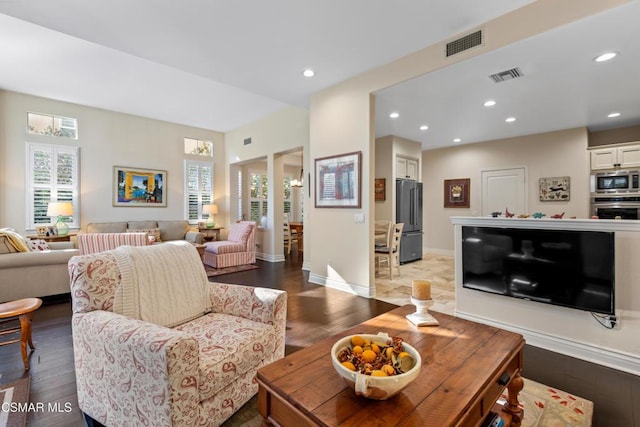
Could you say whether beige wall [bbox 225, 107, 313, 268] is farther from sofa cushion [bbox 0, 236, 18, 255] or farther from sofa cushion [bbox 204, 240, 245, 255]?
sofa cushion [bbox 0, 236, 18, 255]

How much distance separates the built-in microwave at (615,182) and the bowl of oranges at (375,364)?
637cm

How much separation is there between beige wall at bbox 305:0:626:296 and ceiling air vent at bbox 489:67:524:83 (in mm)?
736

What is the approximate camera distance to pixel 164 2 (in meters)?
2.52

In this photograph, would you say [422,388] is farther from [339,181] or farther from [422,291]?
[339,181]

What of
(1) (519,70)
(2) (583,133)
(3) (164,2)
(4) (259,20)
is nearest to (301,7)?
(4) (259,20)

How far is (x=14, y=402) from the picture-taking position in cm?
169

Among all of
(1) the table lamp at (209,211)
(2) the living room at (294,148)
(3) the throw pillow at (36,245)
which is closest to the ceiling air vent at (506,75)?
(2) the living room at (294,148)

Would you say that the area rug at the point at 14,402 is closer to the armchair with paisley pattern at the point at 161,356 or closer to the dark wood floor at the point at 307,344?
the dark wood floor at the point at 307,344

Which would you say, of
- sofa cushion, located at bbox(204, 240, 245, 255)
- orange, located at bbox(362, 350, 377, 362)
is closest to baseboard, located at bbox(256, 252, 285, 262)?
sofa cushion, located at bbox(204, 240, 245, 255)

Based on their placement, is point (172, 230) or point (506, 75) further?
point (172, 230)

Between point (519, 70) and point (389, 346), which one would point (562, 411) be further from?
point (519, 70)

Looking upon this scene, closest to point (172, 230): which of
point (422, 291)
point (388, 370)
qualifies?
point (422, 291)

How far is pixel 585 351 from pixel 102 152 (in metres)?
8.34

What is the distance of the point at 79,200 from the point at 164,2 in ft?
17.3
